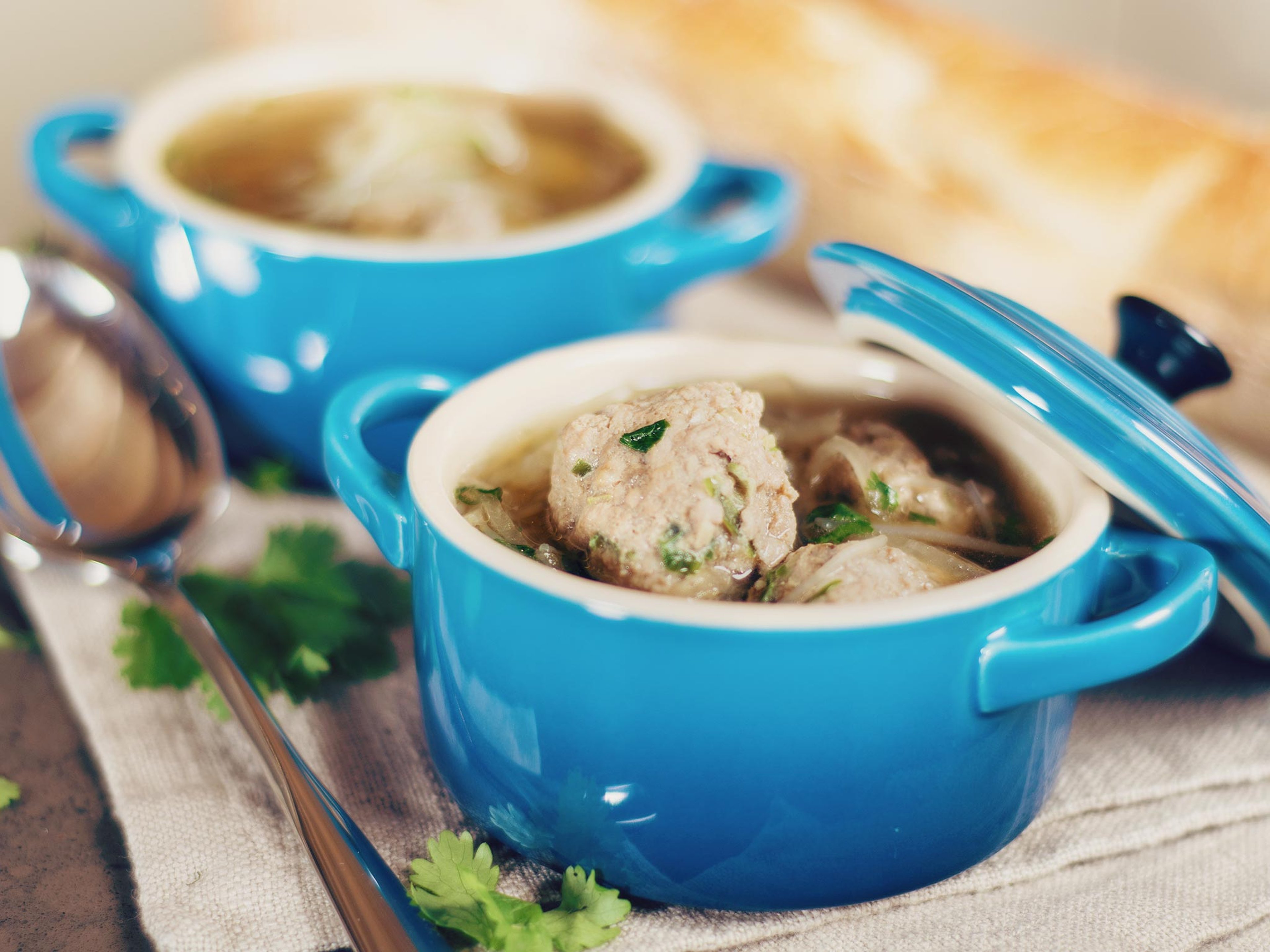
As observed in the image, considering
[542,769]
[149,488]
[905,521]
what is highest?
[905,521]

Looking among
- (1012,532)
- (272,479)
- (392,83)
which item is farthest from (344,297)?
(1012,532)

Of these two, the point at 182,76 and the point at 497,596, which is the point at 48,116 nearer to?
the point at 182,76

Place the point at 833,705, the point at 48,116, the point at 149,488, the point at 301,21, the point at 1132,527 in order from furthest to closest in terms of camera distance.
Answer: the point at 301,21 → the point at 48,116 → the point at 149,488 → the point at 1132,527 → the point at 833,705

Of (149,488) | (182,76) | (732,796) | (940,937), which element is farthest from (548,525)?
(182,76)

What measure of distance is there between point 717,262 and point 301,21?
1341 millimetres

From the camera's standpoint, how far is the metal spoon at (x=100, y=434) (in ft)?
4.38

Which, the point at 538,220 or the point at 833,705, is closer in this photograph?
the point at 833,705

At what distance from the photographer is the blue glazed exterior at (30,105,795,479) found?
1341 mm

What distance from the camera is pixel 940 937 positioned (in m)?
0.93

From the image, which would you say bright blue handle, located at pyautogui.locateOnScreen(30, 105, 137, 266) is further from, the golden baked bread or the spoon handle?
the golden baked bread

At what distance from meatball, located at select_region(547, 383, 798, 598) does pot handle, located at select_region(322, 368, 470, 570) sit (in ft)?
0.44

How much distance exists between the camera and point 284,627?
47.8 inches

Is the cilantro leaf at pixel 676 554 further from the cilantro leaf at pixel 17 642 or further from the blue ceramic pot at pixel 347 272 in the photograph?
the cilantro leaf at pixel 17 642

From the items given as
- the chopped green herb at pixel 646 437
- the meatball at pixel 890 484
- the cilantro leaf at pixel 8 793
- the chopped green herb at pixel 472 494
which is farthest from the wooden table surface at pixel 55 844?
the meatball at pixel 890 484
